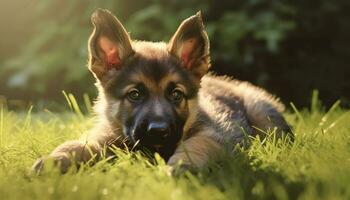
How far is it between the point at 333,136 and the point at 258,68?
4.64 metres

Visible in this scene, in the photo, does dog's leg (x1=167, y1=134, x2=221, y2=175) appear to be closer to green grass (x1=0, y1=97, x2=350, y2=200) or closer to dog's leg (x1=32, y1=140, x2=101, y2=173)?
green grass (x1=0, y1=97, x2=350, y2=200)

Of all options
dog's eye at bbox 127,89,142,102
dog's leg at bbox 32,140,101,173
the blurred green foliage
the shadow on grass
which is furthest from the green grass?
the blurred green foliage

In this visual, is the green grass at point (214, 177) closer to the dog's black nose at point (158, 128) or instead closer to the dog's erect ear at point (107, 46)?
the dog's black nose at point (158, 128)

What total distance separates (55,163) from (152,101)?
83 centimetres

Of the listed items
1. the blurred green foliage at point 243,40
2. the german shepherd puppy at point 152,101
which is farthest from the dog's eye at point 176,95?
the blurred green foliage at point 243,40

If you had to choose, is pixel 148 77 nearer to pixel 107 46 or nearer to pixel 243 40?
pixel 107 46

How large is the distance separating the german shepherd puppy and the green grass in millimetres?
212

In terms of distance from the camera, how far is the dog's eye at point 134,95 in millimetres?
4730

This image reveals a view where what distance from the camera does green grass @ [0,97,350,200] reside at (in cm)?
331

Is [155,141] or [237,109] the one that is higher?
[155,141]

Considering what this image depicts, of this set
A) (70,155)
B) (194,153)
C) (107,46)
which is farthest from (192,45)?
(70,155)

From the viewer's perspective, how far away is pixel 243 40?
952cm

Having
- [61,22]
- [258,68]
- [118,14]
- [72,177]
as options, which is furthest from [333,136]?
[61,22]

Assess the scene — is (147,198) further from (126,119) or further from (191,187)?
(126,119)
